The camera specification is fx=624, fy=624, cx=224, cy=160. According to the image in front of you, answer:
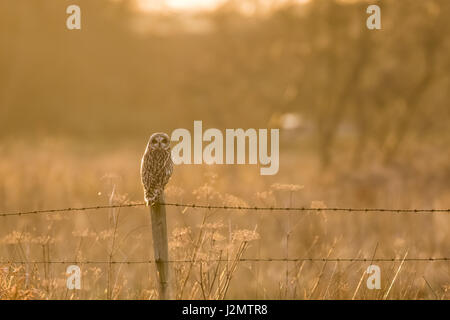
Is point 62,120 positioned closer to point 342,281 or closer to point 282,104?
point 282,104

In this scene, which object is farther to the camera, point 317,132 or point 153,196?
point 317,132

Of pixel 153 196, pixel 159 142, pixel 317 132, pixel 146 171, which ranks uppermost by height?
pixel 159 142

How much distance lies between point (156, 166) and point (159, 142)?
0.53 feet

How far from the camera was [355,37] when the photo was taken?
16.3 metres

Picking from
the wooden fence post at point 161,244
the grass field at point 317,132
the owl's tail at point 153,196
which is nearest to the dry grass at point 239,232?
the grass field at point 317,132

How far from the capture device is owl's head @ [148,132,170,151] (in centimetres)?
418

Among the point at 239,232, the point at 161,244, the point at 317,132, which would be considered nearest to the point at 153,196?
the point at 161,244

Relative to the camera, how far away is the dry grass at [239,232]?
461 centimetres

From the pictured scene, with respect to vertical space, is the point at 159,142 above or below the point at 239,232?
above

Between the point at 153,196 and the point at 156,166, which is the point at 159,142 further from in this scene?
the point at 153,196

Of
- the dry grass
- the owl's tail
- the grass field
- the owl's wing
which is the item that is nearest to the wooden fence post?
the owl's tail

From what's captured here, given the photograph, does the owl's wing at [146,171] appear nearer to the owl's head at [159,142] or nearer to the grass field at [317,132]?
the owl's head at [159,142]

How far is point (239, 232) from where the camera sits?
433 cm

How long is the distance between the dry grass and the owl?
0.37m
